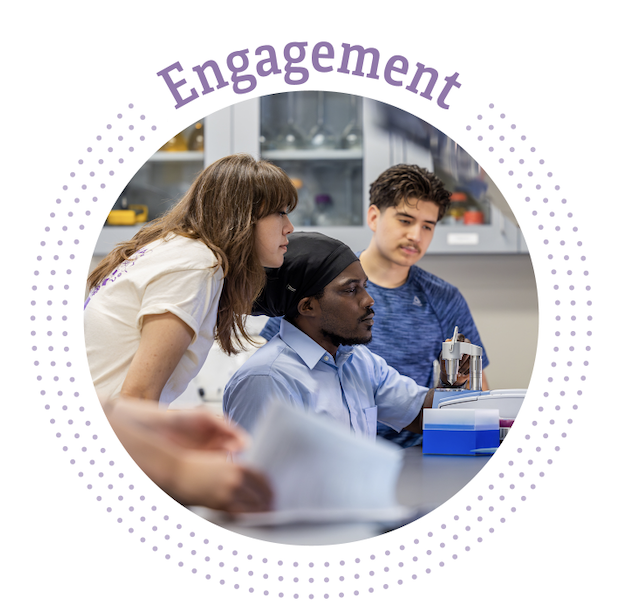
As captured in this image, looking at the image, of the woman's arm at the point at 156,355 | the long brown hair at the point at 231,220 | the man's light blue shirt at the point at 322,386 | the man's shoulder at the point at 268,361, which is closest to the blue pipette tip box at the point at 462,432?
the man's light blue shirt at the point at 322,386

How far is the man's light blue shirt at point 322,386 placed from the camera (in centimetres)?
103

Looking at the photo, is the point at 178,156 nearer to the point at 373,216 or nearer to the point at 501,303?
the point at 373,216

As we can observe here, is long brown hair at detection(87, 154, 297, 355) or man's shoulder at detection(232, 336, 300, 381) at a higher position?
long brown hair at detection(87, 154, 297, 355)

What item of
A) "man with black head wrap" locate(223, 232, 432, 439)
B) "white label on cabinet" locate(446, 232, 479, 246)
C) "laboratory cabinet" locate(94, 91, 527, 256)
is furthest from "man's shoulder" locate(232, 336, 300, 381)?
"white label on cabinet" locate(446, 232, 479, 246)

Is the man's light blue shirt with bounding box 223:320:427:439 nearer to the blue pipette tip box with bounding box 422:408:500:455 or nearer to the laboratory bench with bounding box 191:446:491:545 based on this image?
the blue pipette tip box with bounding box 422:408:500:455

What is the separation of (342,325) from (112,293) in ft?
1.31

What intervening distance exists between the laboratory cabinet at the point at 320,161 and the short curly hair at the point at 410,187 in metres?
0.47

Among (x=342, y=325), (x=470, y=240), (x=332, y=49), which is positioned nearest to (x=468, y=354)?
(x=342, y=325)

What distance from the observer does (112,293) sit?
85 centimetres

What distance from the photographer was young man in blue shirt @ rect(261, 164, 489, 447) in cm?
128

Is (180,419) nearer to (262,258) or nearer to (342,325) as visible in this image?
(262,258)

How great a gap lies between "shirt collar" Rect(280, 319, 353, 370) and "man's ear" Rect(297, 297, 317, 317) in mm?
36

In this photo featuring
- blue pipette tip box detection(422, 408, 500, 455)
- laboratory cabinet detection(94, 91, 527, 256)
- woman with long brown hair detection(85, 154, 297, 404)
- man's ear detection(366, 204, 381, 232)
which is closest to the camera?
woman with long brown hair detection(85, 154, 297, 404)

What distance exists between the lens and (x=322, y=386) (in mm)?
1111
